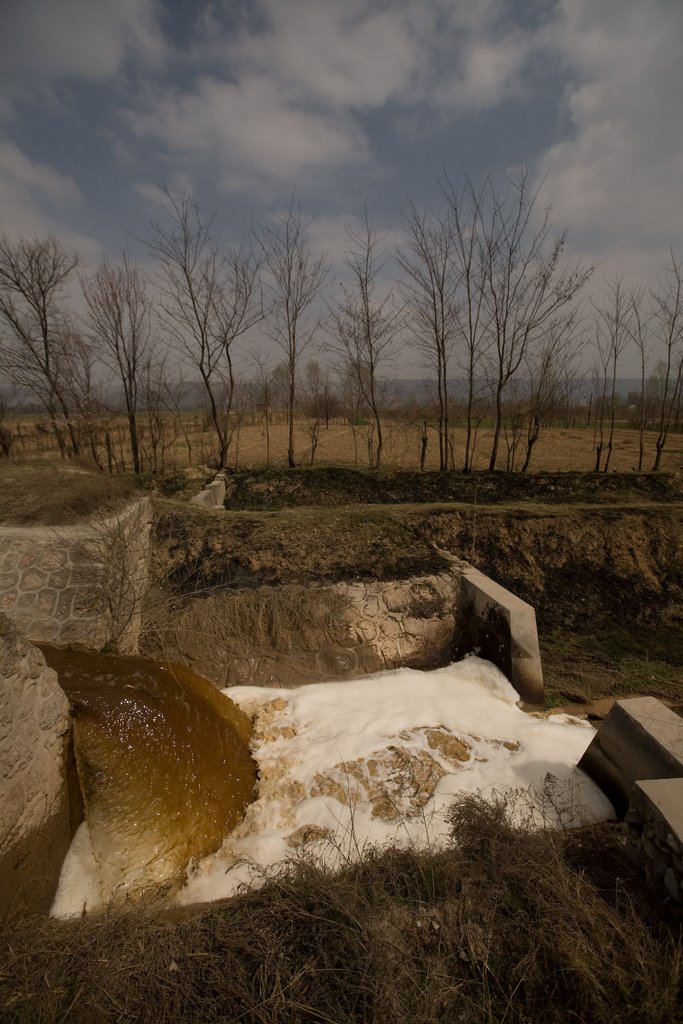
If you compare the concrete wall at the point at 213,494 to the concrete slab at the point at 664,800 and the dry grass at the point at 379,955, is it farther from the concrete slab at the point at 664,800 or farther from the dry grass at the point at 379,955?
the concrete slab at the point at 664,800

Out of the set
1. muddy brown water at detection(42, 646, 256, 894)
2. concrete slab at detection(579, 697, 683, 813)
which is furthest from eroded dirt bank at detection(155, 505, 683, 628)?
concrete slab at detection(579, 697, 683, 813)

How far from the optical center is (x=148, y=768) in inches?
125

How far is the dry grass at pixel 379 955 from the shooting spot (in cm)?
181

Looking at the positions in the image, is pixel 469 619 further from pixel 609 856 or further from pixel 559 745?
pixel 609 856

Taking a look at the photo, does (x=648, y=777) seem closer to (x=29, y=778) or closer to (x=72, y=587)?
(x=29, y=778)

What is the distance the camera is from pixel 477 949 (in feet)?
6.74

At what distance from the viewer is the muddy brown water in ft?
9.48

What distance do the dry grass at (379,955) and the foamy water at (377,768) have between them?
1.53 ft

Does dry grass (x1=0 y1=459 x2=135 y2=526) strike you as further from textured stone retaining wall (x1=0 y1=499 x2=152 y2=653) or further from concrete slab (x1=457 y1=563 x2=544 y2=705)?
concrete slab (x1=457 y1=563 x2=544 y2=705)

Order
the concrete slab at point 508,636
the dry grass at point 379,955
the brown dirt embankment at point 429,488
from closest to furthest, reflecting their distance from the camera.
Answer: the dry grass at point 379,955
the concrete slab at point 508,636
the brown dirt embankment at point 429,488

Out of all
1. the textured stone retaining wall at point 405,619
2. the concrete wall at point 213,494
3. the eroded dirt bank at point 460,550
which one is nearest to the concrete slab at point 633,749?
the textured stone retaining wall at point 405,619

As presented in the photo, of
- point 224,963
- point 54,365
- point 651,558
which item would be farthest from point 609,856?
point 54,365

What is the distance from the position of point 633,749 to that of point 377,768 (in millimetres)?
2040

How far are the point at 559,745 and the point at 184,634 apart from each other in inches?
160
